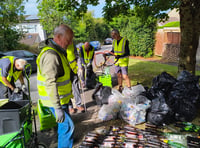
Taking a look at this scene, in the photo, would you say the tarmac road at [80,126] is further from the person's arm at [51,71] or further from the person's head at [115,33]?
the person's head at [115,33]

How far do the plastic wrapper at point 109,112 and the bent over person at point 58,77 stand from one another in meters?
1.30

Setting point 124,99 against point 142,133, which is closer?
point 142,133

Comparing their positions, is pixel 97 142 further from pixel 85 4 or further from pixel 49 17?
pixel 49 17

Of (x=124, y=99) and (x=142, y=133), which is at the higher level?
(x=124, y=99)

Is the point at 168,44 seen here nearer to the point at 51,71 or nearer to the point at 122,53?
the point at 122,53

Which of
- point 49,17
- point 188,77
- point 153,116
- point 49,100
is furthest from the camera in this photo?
point 49,17

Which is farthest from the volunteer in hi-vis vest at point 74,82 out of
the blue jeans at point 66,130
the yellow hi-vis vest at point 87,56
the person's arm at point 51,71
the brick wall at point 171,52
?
the brick wall at point 171,52

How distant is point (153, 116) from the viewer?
357cm

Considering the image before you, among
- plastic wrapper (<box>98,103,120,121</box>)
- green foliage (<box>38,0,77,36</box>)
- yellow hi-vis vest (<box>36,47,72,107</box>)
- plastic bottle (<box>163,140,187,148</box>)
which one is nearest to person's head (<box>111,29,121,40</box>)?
plastic wrapper (<box>98,103,120,121</box>)

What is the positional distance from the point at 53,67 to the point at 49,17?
23427 millimetres

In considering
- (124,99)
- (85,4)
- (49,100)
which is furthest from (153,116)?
(85,4)

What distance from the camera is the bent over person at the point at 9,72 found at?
→ 11.4 ft

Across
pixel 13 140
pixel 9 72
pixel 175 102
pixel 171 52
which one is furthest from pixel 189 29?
pixel 171 52

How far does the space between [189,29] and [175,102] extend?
2444mm
